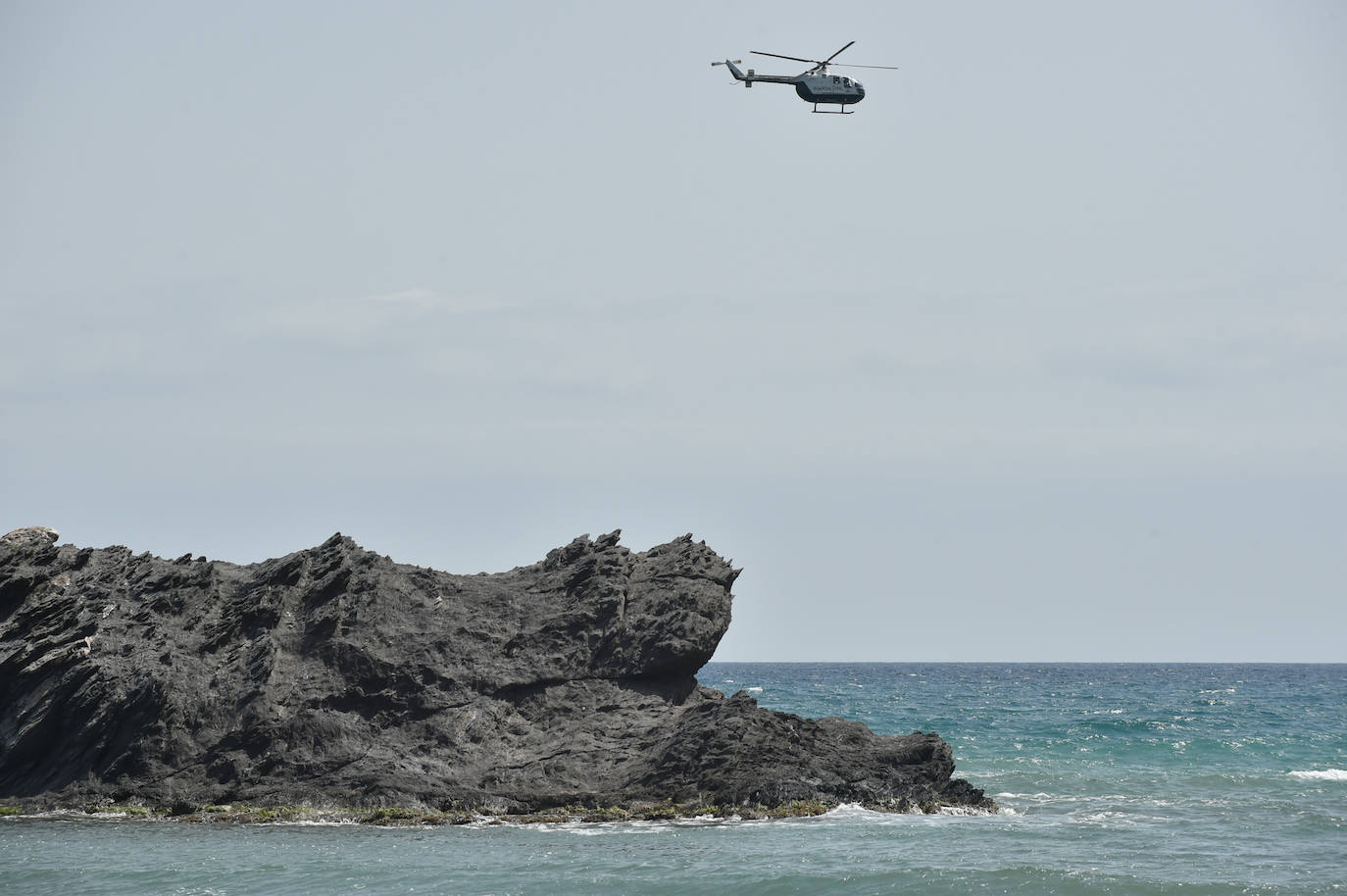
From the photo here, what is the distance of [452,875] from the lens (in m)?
26.8

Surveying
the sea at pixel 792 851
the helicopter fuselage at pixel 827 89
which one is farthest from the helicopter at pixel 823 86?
the sea at pixel 792 851

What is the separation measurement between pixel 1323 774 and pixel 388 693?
3334 cm

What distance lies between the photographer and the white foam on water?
45.3 metres

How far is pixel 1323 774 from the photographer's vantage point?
4650cm

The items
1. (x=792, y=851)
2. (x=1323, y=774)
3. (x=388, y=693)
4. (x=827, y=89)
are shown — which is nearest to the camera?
(x=792, y=851)

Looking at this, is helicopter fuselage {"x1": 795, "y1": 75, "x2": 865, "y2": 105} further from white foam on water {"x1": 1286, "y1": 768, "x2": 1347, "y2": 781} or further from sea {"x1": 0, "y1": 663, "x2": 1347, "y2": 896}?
white foam on water {"x1": 1286, "y1": 768, "x2": 1347, "y2": 781}

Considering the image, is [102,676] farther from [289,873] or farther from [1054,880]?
[1054,880]

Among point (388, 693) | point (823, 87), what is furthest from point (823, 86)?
point (388, 693)

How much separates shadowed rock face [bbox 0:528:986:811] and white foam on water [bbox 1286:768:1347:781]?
56.0ft

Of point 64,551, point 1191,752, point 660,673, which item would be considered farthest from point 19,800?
point 1191,752

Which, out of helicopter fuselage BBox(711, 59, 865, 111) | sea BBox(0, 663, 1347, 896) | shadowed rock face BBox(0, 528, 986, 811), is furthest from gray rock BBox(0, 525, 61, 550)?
helicopter fuselage BBox(711, 59, 865, 111)

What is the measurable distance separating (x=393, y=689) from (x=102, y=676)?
26.4 ft

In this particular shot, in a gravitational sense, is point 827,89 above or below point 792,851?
above

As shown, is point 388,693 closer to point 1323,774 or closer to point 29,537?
point 29,537
